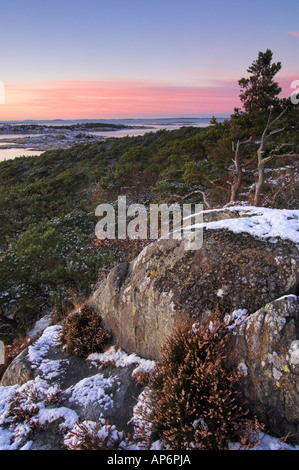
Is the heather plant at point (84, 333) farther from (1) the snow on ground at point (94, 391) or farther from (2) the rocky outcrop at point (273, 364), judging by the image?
(2) the rocky outcrop at point (273, 364)

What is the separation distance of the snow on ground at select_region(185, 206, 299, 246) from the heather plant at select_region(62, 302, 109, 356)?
2.27 meters

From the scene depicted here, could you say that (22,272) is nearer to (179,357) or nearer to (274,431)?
(179,357)

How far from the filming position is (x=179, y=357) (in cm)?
298

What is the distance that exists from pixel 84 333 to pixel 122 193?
15.9 meters

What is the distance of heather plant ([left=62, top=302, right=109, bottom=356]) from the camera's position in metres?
4.30

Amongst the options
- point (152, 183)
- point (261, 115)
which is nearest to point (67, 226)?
point (152, 183)

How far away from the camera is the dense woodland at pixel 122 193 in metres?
8.01

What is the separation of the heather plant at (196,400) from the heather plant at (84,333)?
1.47m

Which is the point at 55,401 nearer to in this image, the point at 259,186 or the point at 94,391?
the point at 94,391

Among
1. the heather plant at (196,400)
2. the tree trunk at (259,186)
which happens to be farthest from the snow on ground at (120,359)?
the tree trunk at (259,186)

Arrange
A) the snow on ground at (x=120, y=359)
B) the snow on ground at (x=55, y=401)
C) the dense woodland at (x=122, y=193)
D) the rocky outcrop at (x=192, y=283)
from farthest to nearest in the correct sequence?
the dense woodland at (x=122, y=193), the snow on ground at (x=120, y=359), the rocky outcrop at (x=192, y=283), the snow on ground at (x=55, y=401)

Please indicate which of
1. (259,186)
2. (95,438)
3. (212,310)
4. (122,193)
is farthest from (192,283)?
(122,193)
